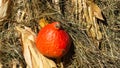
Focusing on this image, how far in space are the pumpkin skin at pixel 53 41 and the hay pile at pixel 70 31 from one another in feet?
0.53

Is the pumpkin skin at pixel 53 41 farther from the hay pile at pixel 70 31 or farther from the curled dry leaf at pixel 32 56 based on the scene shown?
the hay pile at pixel 70 31

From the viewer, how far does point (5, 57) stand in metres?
2.35

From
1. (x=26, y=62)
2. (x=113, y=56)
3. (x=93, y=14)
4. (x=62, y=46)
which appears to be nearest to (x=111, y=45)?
(x=113, y=56)

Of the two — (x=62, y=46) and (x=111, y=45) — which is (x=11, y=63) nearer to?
(x=62, y=46)

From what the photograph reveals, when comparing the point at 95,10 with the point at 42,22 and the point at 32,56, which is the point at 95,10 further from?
the point at 32,56

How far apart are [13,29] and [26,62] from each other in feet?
1.04

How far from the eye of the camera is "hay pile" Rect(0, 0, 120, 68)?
2373 millimetres

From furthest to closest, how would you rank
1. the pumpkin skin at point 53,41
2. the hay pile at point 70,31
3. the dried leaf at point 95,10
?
1. the dried leaf at point 95,10
2. the hay pile at point 70,31
3. the pumpkin skin at point 53,41

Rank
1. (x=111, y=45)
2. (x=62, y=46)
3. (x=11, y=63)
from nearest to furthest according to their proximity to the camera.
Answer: (x=62, y=46)
(x=11, y=63)
(x=111, y=45)

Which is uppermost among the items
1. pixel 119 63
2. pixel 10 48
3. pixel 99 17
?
pixel 99 17

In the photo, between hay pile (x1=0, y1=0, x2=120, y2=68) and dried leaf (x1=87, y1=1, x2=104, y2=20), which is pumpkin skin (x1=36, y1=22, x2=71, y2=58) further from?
dried leaf (x1=87, y1=1, x2=104, y2=20)

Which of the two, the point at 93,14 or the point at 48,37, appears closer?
the point at 48,37

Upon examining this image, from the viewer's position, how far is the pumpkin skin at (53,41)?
2.18 meters

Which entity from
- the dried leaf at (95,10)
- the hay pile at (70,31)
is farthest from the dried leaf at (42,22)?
the dried leaf at (95,10)
